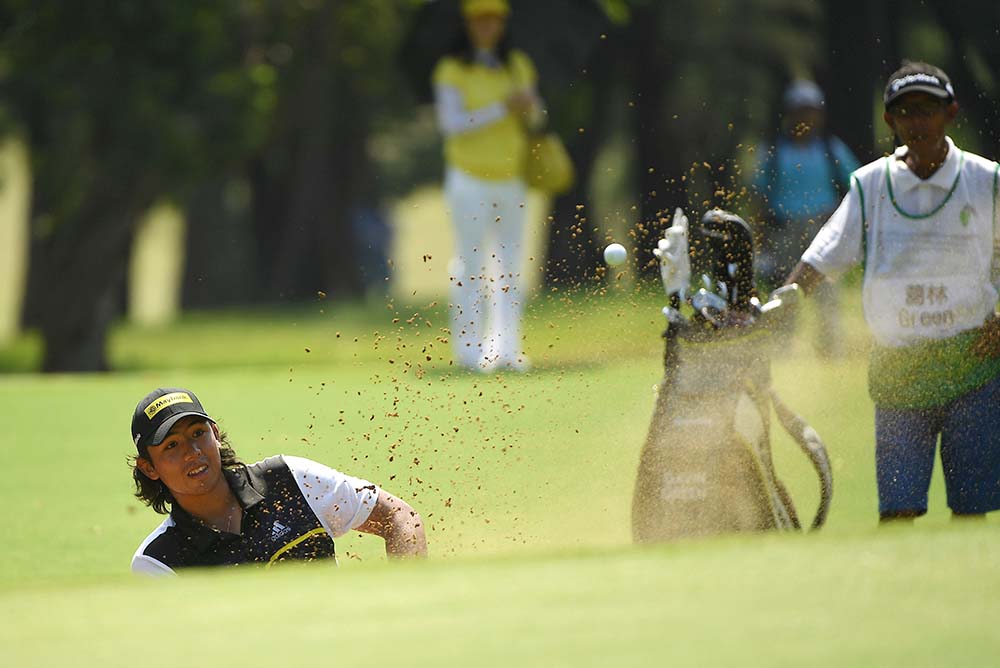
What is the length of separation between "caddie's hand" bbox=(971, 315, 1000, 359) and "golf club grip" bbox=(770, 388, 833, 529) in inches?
27.1

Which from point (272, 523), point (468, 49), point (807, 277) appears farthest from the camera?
point (468, 49)

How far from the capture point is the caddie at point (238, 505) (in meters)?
6.62

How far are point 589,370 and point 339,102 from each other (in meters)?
21.7

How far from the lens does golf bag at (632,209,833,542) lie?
6.88 metres

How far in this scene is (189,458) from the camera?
6.68 m

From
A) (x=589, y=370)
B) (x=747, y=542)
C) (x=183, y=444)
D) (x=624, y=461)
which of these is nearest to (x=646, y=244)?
(x=589, y=370)

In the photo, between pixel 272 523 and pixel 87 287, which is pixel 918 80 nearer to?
pixel 272 523

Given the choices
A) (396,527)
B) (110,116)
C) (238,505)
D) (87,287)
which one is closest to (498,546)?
(396,527)

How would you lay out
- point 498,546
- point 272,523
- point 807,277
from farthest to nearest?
point 498,546 < point 807,277 < point 272,523

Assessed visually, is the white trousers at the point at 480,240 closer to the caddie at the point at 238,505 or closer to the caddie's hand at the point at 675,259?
the caddie's hand at the point at 675,259

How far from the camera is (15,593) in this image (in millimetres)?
4730

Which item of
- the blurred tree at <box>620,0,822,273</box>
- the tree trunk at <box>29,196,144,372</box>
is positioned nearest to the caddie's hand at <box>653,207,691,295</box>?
the tree trunk at <box>29,196,144,372</box>

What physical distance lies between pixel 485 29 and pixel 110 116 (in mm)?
5997

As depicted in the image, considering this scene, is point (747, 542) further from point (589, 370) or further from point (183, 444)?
point (589, 370)
